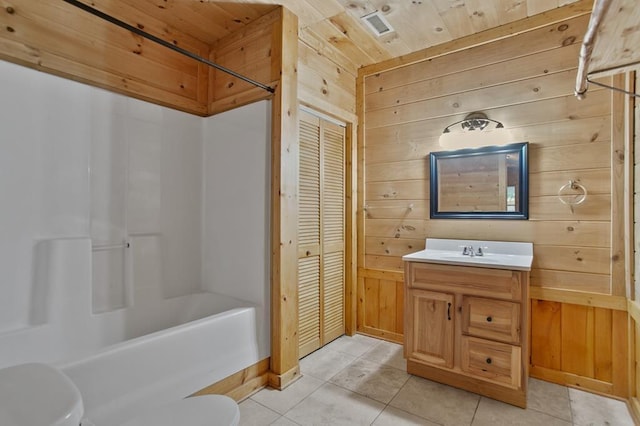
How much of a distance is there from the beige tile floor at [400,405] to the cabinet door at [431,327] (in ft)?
0.68

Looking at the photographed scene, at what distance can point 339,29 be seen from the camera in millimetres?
2488

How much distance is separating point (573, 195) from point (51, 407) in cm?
282

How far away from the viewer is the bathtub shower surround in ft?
5.73

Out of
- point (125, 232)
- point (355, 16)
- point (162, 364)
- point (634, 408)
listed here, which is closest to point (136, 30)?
point (125, 232)

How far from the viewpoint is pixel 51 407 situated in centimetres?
86

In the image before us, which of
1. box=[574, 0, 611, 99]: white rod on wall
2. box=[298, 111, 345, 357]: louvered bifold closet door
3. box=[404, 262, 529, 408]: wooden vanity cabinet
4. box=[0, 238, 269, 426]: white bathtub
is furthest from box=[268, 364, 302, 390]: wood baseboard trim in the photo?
box=[574, 0, 611, 99]: white rod on wall

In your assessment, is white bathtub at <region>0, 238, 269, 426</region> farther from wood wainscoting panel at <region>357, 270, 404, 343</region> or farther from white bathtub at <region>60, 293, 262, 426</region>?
wood wainscoting panel at <region>357, 270, 404, 343</region>

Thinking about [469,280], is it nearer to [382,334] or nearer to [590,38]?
[382,334]

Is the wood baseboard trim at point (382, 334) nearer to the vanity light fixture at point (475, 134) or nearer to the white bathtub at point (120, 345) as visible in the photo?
the white bathtub at point (120, 345)

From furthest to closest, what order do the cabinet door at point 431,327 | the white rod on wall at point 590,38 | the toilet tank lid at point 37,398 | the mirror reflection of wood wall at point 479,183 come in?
1. the mirror reflection of wood wall at point 479,183
2. the cabinet door at point 431,327
3. the white rod on wall at point 590,38
4. the toilet tank lid at point 37,398

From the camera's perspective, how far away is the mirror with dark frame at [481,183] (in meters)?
2.36

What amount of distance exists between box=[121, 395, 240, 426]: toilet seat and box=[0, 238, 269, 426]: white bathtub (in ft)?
1.14

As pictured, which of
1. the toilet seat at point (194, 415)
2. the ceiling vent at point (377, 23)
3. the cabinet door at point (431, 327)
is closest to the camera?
the toilet seat at point (194, 415)

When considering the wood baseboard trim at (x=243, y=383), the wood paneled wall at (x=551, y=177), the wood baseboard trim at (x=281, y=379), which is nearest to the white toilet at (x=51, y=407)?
the wood baseboard trim at (x=243, y=383)
